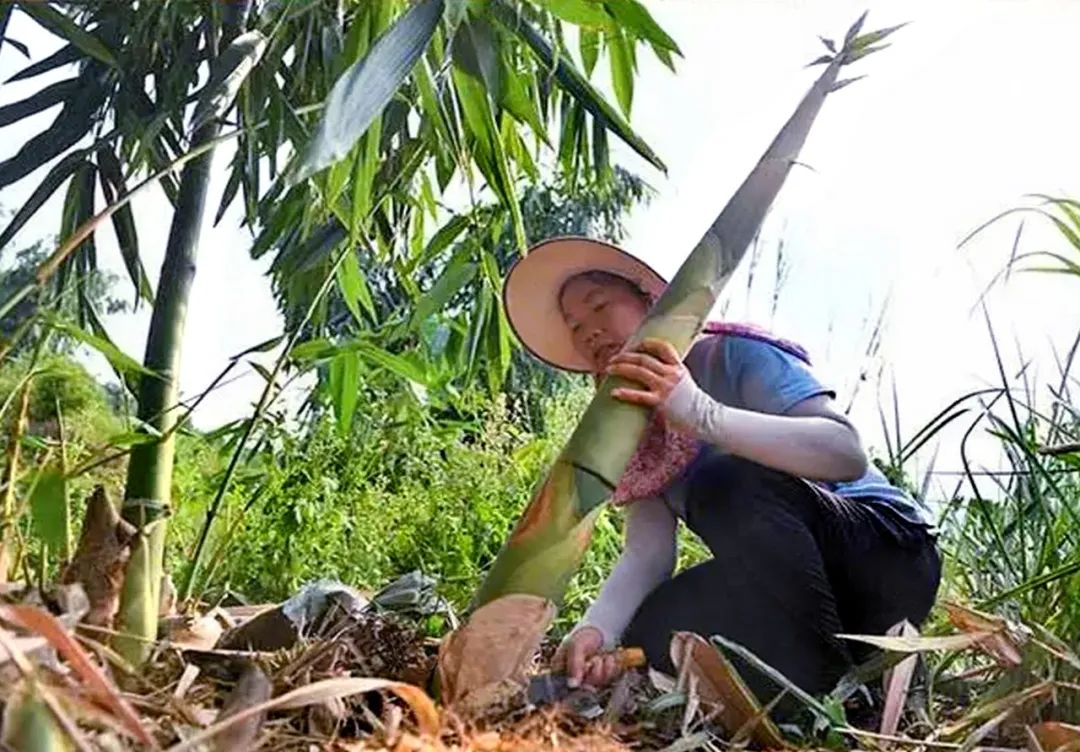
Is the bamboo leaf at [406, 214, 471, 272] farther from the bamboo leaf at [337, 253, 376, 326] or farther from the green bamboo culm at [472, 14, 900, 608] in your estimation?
the green bamboo culm at [472, 14, 900, 608]

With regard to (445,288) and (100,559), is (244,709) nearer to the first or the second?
(100,559)

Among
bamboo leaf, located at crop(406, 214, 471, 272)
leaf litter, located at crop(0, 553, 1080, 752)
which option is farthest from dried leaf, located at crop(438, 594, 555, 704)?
bamboo leaf, located at crop(406, 214, 471, 272)

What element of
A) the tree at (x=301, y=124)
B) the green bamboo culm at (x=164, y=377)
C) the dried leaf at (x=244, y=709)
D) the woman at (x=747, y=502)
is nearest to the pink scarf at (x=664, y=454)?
the woman at (x=747, y=502)

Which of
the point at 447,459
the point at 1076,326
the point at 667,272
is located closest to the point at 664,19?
the point at 667,272

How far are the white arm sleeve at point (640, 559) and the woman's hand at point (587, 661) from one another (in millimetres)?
52

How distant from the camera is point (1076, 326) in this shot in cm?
62

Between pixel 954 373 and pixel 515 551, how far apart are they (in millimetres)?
359

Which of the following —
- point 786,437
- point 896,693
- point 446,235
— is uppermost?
point 446,235

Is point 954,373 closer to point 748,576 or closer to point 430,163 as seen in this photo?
point 748,576

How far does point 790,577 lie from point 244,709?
0.38 m

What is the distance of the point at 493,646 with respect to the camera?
0.37 meters

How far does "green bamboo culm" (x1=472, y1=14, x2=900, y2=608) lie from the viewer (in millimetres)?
386

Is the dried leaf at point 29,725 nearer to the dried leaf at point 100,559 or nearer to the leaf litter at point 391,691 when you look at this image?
the leaf litter at point 391,691

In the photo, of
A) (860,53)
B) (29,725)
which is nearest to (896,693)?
(860,53)
